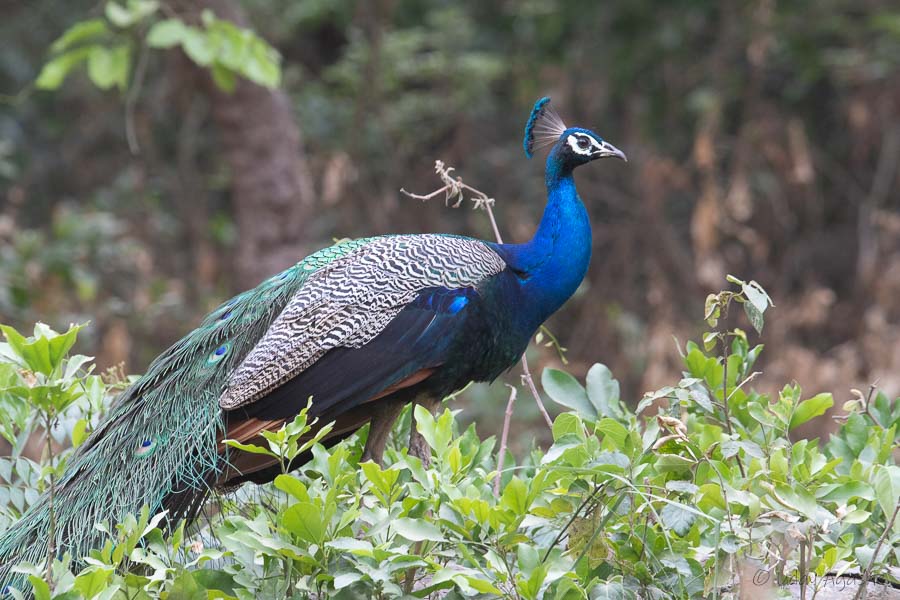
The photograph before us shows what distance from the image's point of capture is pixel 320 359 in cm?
313

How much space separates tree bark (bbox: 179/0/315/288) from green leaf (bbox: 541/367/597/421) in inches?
168

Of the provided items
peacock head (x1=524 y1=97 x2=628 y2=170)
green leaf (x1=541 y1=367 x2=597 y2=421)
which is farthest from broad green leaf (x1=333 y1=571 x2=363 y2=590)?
peacock head (x1=524 y1=97 x2=628 y2=170)

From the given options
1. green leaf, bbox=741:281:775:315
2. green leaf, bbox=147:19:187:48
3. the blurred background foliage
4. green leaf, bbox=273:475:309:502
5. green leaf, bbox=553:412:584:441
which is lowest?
the blurred background foliage

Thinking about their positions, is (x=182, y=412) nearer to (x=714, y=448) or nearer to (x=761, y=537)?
(x=714, y=448)

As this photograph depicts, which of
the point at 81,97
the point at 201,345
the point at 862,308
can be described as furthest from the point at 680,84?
the point at 201,345

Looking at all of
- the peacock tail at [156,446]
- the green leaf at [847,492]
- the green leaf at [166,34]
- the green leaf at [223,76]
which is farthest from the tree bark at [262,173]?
the green leaf at [847,492]

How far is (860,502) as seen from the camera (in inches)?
101

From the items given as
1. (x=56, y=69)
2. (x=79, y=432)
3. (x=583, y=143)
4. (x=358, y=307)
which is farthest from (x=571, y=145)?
(x=56, y=69)

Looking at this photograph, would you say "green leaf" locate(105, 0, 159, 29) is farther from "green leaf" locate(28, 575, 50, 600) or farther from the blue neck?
"green leaf" locate(28, 575, 50, 600)

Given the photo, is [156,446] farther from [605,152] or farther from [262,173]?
[262,173]

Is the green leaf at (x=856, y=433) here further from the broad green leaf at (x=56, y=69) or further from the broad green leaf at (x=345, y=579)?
the broad green leaf at (x=56, y=69)

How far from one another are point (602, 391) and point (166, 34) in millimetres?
2899

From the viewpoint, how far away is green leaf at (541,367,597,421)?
2924 millimetres

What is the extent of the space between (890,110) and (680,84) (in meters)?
1.37
